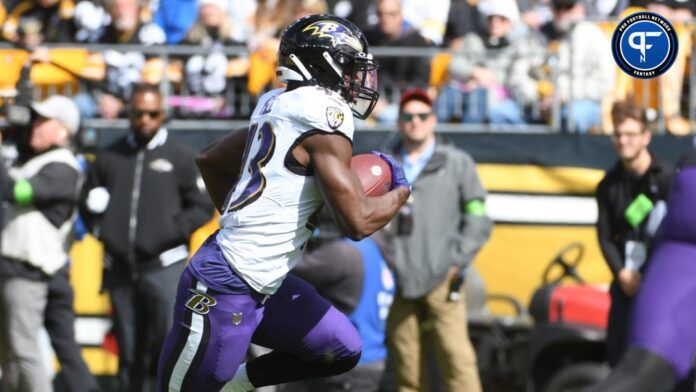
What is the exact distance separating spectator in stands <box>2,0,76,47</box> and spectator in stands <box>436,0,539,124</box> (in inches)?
123

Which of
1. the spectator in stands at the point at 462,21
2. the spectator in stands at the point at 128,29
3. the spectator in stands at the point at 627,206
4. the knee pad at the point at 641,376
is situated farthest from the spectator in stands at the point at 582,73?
the knee pad at the point at 641,376

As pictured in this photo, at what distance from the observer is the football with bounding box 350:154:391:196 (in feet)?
18.4

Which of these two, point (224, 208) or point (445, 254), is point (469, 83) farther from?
point (224, 208)

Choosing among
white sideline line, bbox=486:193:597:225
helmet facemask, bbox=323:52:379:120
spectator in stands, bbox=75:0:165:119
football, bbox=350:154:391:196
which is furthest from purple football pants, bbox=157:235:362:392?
spectator in stands, bbox=75:0:165:119

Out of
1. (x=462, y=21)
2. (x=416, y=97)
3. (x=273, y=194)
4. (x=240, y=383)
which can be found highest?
(x=462, y=21)

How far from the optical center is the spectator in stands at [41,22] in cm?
1080

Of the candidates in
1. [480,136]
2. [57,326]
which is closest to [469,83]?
[480,136]

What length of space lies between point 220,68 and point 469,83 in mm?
1787

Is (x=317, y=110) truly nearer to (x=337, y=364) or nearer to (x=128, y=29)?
(x=337, y=364)

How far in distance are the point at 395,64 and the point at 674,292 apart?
5.55 m

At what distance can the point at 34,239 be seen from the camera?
8281 millimetres

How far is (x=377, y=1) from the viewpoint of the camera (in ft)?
34.2

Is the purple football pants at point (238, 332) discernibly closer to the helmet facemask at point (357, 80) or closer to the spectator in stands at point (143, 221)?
the helmet facemask at point (357, 80)

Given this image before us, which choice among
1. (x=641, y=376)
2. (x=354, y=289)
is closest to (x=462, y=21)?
(x=354, y=289)
